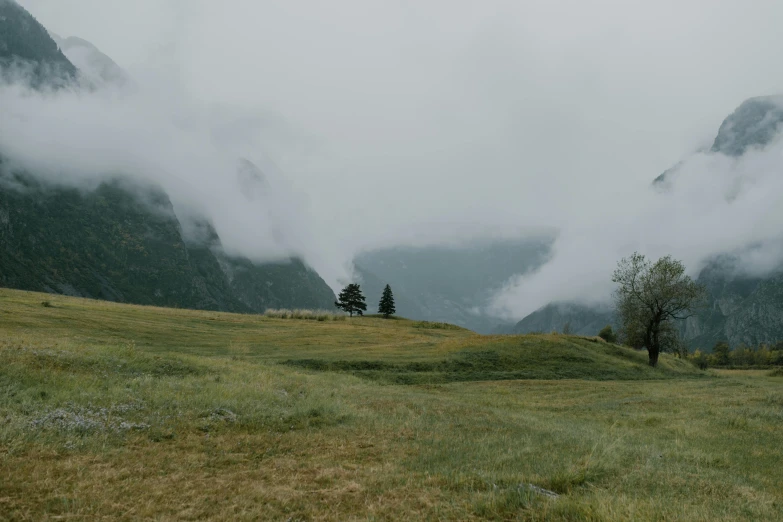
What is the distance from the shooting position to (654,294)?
171 ft

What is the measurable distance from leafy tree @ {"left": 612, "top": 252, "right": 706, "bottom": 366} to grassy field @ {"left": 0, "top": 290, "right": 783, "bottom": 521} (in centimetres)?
3194

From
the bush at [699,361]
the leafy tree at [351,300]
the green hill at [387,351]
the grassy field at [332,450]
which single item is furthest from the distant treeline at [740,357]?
the grassy field at [332,450]

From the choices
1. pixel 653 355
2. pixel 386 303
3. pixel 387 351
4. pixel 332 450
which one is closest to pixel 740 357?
pixel 386 303

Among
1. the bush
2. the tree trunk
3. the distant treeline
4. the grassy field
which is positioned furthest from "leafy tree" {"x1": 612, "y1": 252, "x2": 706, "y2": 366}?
the distant treeline

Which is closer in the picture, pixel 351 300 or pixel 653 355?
pixel 653 355

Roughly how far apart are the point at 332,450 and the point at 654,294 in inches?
2111

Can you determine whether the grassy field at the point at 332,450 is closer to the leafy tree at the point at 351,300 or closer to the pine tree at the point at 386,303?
the pine tree at the point at 386,303

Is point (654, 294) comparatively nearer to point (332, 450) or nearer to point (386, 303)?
point (332, 450)

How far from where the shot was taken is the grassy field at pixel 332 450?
6.54 meters

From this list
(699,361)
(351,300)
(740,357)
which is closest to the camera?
(699,361)

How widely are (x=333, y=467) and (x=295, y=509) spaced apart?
6.80ft

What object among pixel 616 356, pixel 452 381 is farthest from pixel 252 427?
pixel 616 356

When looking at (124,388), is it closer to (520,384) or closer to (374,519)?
(374,519)

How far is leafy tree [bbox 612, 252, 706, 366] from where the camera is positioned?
51.3 m
